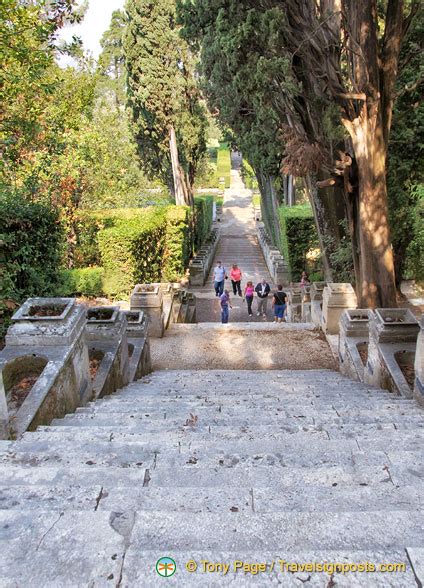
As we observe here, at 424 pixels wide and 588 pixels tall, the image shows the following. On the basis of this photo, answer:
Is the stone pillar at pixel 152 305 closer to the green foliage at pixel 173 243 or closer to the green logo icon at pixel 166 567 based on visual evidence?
the green foliage at pixel 173 243

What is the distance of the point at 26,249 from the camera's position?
8.02m

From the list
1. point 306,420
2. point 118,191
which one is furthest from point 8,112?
point 306,420

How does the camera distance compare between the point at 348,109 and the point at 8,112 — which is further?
the point at 8,112

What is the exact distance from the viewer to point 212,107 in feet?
42.9

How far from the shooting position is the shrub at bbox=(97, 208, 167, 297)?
14672mm

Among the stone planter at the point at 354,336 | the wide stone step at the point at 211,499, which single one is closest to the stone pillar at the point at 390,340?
the stone planter at the point at 354,336

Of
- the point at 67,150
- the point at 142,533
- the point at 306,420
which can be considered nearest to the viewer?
the point at 142,533

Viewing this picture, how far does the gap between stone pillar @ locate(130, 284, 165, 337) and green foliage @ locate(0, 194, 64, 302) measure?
2223 mm

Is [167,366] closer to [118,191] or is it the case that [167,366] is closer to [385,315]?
[385,315]

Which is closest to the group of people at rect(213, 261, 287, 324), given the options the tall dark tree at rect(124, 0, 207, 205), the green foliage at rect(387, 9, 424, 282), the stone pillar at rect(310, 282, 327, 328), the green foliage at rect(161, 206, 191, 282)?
the stone pillar at rect(310, 282, 327, 328)

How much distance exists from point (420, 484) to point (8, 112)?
12716mm

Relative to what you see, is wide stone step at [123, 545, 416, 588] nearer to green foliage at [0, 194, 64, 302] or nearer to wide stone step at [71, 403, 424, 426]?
wide stone step at [71, 403, 424, 426]

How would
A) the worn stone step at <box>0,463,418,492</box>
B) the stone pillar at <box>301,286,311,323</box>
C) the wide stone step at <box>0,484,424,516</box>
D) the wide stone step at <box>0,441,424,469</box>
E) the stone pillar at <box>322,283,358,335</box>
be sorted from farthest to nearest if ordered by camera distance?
the stone pillar at <box>301,286,311,323</box>, the stone pillar at <box>322,283,358,335</box>, the wide stone step at <box>0,441,424,469</box>, the worn stone step at <box>0,463,418,492</box>, the wide stone step at <box>0,484,424,516</box>

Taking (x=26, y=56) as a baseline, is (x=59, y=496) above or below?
below
